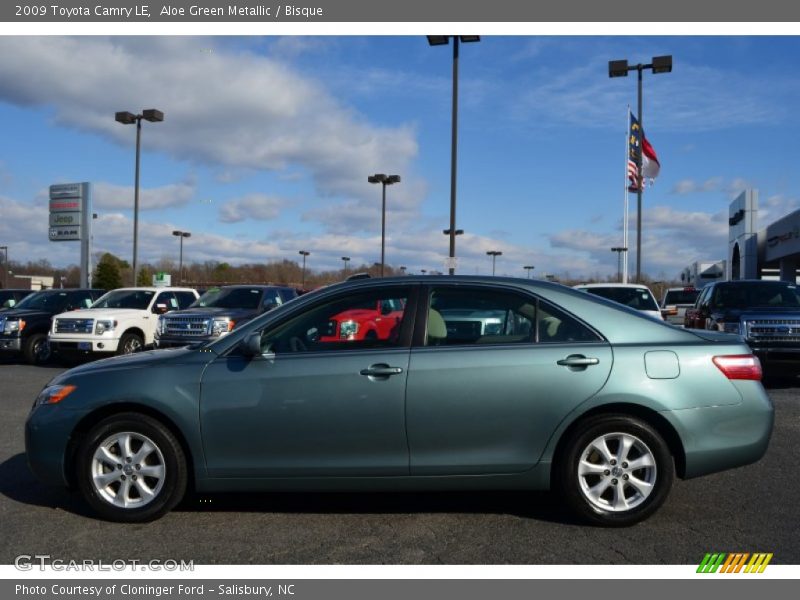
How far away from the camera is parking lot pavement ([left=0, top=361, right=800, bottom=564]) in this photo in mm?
4414

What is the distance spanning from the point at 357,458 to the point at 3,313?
47.2 feet

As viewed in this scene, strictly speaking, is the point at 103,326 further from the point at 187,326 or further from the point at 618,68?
the point at 618,68

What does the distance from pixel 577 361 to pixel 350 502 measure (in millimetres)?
1955

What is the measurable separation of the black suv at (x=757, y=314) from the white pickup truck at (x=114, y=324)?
35.0 feet

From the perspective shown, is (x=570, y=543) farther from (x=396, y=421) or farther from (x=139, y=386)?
(x=139, y=386)

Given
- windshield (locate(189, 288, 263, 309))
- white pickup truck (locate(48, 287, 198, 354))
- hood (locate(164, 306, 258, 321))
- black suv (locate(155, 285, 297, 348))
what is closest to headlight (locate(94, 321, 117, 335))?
white pickup truck (locate(48, 287, 198, 354))

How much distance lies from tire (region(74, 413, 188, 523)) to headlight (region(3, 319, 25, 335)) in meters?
12.7

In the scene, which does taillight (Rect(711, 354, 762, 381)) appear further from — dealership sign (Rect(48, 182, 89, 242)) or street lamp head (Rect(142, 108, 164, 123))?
dealership sign (Rect(48, 182, 89, 242))

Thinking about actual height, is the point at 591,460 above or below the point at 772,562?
above

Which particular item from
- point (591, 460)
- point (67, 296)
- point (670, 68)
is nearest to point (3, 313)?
point (67, 296)

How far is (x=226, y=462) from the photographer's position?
4.94 meters

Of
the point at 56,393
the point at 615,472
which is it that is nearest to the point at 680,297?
the point at 615,472

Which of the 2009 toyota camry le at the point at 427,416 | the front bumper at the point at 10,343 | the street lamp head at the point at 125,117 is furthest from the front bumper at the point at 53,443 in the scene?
the street lamp head at the point at 125,117

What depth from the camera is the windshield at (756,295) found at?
12.4m
